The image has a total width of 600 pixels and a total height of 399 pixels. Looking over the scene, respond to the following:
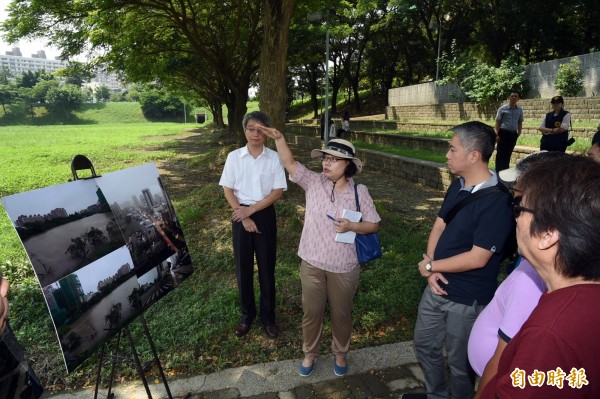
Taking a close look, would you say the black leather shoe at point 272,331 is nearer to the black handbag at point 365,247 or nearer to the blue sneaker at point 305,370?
the blue sneaker at point 305,370

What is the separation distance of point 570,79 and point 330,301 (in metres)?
14.3

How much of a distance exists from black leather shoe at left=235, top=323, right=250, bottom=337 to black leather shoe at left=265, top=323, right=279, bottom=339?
7.9 inches

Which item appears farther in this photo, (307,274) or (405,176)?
(405,176)

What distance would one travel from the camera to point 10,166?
14.8 m

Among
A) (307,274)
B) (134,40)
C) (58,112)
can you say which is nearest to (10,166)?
(134,40)

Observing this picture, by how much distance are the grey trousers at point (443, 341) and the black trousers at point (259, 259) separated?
1.54 m

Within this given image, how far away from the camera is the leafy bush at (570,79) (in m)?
12.6

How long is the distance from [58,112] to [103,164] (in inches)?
2858

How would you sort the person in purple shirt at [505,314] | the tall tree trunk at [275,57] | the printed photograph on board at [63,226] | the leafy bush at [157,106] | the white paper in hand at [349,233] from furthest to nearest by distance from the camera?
the leafy bush at [157,106] < the tall tree trunk at [275,57] < the white paper in hand at [349,233] < the printed photograph on board at [63,226] < the person in purple shirt at [505,314]

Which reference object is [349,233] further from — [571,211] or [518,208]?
[571,211]

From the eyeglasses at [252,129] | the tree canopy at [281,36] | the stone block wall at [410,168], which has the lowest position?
the stone block wall at [410,168]

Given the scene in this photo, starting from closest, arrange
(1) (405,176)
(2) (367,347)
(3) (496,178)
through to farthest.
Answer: (3) (496,178) < (2) (367,347) < (1) (405,176)

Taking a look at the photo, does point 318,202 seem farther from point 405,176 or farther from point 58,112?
point 58,112

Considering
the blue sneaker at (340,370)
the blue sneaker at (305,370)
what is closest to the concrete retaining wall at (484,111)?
the blue sneaker at (340,370)
